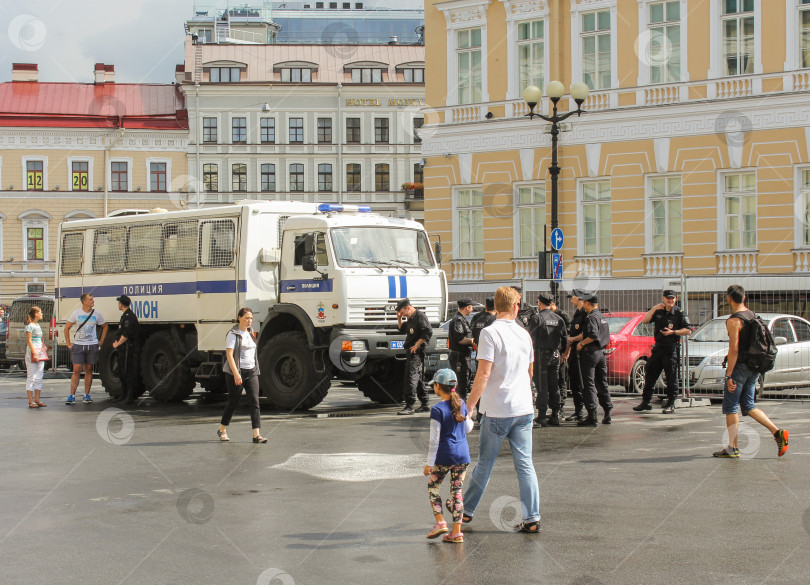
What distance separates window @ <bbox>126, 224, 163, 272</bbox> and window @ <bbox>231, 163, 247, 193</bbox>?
164 ft

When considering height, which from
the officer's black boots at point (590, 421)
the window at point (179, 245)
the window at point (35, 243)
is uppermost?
the window at point (35, 243)

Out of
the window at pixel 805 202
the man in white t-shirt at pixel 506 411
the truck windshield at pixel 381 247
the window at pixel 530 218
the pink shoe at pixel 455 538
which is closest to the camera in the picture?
the pink shoe at pixel 455 538

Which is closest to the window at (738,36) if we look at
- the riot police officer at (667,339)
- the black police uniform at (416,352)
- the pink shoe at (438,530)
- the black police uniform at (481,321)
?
the riot police officer at (667,339)

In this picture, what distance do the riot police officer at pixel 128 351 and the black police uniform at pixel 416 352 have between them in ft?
17.6

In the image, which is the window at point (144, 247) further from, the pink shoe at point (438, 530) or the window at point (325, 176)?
the window at point (325, 176)

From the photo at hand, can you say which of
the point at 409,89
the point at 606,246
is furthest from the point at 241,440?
the point at 409,89

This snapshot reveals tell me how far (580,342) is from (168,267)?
801cm

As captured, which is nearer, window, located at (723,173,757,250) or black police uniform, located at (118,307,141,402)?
black police uniform, located at (118,307,141,402)

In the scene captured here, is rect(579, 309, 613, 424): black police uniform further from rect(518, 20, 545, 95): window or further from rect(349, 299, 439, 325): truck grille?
rect(518, 20, 545, 95): window

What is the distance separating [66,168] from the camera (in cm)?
6775

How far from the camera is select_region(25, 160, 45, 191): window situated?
67.6 metres

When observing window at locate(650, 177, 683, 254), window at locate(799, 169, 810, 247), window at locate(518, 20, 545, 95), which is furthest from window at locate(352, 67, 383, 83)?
window at locate(799, 169, 810, 247)

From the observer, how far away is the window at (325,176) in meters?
70.9

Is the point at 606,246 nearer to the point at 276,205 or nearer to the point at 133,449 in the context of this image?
the point at 276,205
